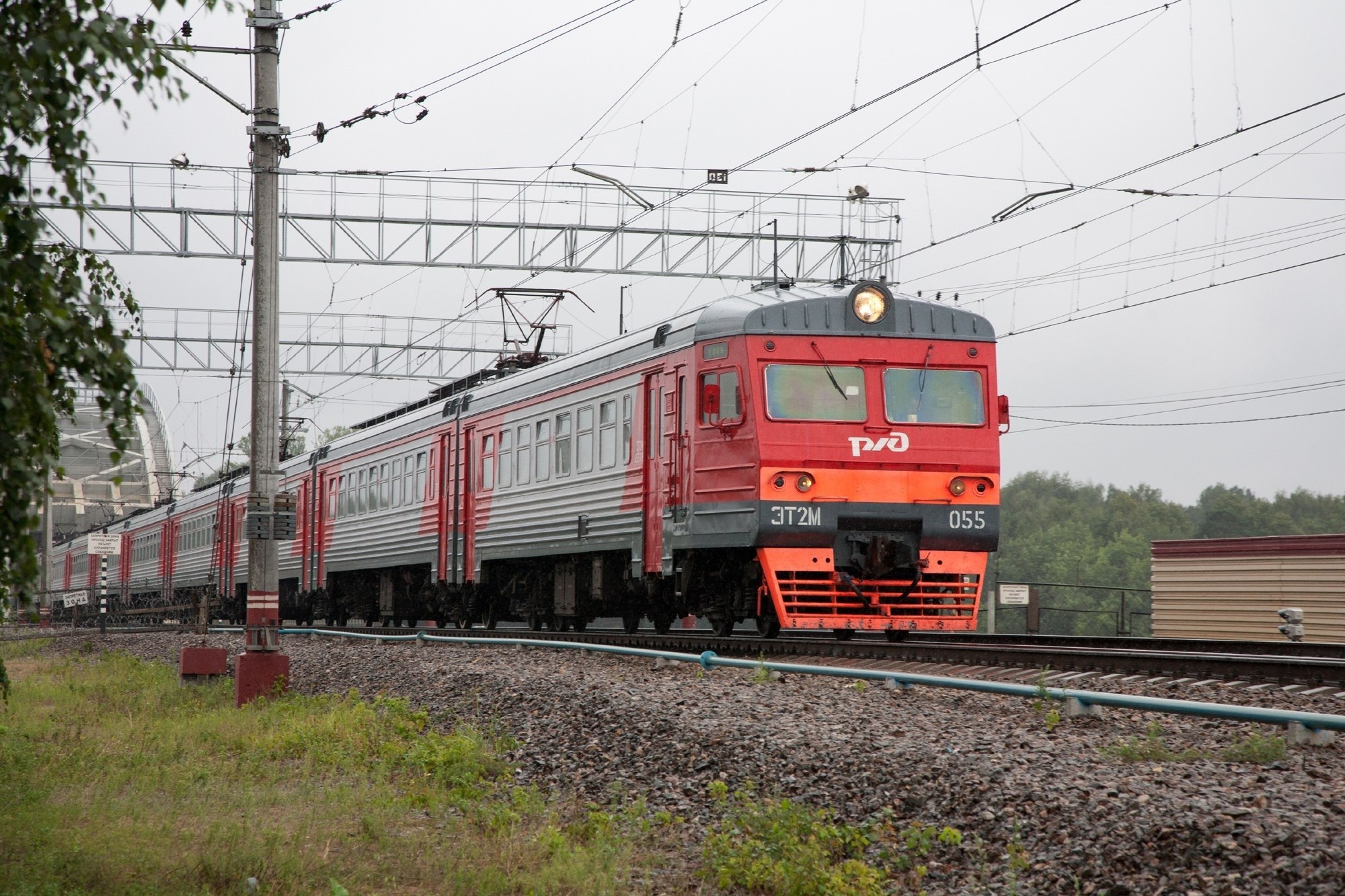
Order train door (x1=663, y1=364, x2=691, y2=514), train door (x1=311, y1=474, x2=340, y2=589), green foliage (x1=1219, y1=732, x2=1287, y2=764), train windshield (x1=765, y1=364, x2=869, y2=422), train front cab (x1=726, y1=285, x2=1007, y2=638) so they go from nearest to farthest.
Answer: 1. green foliage (x1=1219, y1=732, x2=1287, y2=764)
2. train front cab (x1=726, y1=285, x2=1007, y2=638)
3. train windshield (x1=765, y1=364, x2=869, y2=422)
4. train door (x1=663, y1=364, x2=691, y2=514)
5. train door (x1=311, y1=474, x2=340, y2=589)

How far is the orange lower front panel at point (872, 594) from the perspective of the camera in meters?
12.6

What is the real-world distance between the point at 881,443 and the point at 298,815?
276 inches

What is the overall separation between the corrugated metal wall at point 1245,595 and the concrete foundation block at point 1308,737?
515 inches

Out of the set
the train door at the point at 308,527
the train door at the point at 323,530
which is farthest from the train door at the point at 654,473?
the train door at the point at 308,527

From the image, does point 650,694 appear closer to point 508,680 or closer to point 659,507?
point 508,680

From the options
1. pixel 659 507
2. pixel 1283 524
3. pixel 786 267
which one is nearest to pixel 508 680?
pixel 659 507

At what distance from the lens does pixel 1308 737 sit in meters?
6.70

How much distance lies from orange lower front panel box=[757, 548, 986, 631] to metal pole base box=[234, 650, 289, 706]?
5.04 m

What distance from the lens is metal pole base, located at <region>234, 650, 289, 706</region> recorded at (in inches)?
549

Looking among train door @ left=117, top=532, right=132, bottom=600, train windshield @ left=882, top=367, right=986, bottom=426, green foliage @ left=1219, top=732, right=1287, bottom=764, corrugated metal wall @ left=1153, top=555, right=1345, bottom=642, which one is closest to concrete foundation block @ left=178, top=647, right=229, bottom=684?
train windshield @ left=882, top=367, right=986, bottom=426

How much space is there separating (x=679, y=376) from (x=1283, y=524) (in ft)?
207

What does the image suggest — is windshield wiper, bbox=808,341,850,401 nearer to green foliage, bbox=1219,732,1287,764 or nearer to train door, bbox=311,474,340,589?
green foliage, bbox=1219,732,1287,764

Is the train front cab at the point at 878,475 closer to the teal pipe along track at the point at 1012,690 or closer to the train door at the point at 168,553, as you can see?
the teal pipe along track at the point at 1012,690

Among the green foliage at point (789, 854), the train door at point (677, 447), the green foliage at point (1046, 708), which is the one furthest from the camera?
the train door at point (677, 447)
